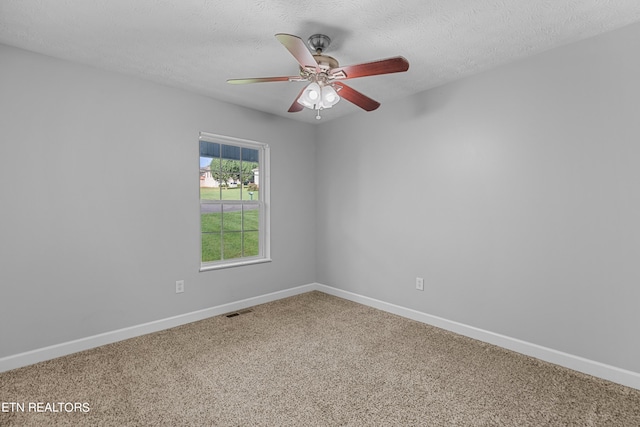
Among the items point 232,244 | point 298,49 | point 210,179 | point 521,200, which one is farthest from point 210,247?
point 521,200

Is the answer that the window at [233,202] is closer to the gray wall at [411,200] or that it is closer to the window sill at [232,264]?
the window sill at [232,264]

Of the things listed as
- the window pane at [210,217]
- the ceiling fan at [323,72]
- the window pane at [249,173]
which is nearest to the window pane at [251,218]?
the window pane at [249,173]

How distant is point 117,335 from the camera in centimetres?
279

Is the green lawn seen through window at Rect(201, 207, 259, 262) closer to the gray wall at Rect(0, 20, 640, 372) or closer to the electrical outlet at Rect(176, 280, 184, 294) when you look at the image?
the gray wall at Rect(0, 20, 640, 372)

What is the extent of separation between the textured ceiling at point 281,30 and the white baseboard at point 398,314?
2.34m

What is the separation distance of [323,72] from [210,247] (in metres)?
2.43

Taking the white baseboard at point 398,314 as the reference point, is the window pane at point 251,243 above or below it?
above

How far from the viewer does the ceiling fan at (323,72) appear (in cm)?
183

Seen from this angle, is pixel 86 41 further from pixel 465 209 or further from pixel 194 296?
pixel 465 209

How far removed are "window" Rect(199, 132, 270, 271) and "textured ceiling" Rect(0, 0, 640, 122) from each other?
104cm

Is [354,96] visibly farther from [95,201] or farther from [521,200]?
[95,201]

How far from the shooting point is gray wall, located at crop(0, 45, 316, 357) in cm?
236

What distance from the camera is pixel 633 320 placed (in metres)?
2.09

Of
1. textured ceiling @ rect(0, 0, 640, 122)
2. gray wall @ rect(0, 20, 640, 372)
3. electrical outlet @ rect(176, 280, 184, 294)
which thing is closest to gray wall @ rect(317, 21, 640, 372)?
gray wall @ rect(0, 20, 640, 372)
